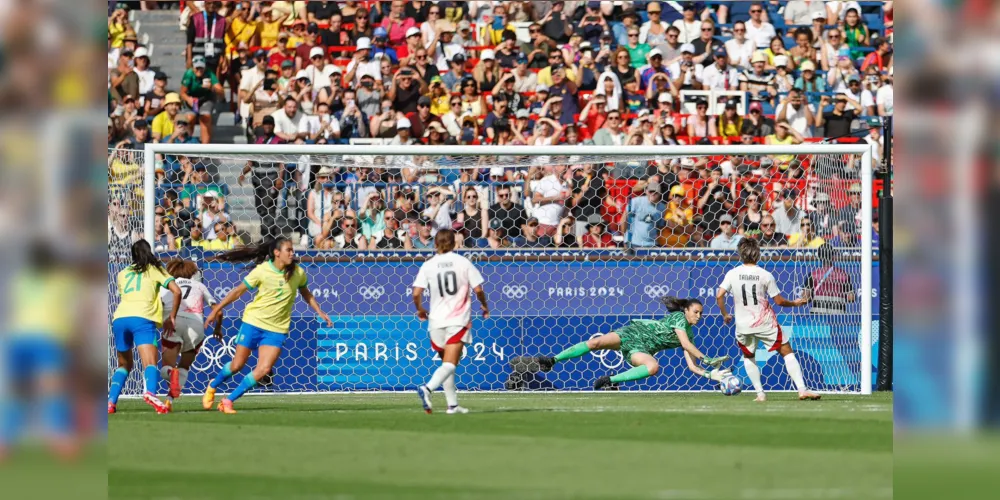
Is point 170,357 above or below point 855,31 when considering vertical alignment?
below

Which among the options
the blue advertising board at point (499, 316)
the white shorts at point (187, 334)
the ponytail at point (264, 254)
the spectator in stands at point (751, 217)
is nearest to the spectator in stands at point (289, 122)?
the blue advertising board at point (499, 316)

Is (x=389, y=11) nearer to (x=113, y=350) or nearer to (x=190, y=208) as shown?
(x=190, y=208)

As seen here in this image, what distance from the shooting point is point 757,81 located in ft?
71.2

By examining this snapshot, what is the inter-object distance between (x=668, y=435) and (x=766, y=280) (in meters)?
4.50

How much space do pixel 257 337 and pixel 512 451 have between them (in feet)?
15.3

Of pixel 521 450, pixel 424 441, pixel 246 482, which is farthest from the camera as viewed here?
pixel 424 441

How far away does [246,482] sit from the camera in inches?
299

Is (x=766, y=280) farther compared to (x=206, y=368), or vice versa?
(x=206, y=368)

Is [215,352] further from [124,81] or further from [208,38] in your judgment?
[208,38]

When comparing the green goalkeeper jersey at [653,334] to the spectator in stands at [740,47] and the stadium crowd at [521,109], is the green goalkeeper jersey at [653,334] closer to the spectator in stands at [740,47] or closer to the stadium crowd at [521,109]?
the stadium crowd at [521,109]

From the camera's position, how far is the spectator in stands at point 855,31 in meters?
22.4

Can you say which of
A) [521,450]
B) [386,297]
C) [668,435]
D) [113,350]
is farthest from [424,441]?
[386,297]
